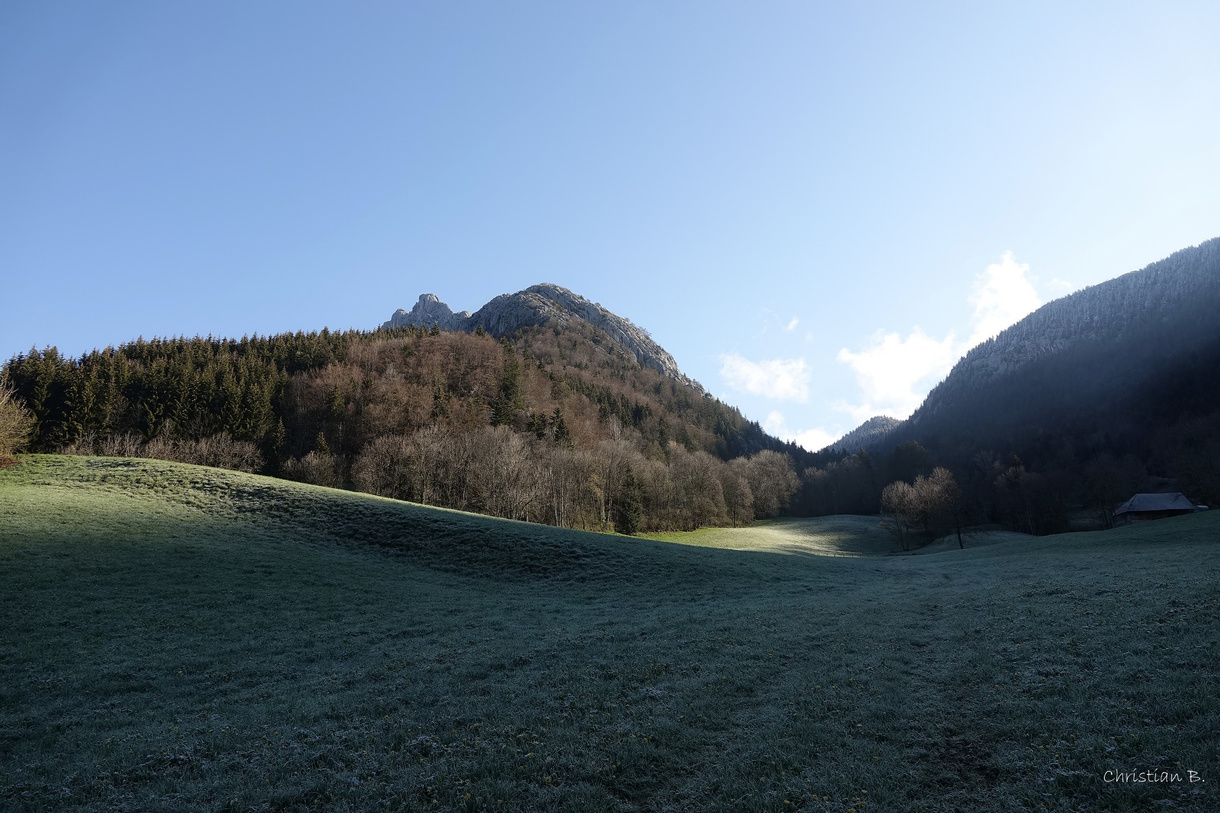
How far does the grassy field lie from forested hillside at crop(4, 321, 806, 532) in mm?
42541

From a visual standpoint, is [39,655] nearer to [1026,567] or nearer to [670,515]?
[1026,567]

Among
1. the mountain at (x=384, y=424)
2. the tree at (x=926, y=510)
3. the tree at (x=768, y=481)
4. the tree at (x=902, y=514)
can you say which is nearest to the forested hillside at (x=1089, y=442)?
the tree at (x=768, y=481)

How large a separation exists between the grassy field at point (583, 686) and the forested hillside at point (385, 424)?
42541mm

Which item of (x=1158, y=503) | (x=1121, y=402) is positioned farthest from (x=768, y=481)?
(x=1121, y=402)

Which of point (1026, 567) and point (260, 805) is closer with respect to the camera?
point (260, 805)

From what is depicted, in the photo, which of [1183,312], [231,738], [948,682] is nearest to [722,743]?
[948,682]

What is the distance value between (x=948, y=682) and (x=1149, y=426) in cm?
19680

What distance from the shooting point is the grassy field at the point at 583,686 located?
320 inches

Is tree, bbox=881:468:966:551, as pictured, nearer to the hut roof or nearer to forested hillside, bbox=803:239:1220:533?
forested hillside, bbox=803:239:1220:533

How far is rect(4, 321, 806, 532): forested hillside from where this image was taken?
73375 mm

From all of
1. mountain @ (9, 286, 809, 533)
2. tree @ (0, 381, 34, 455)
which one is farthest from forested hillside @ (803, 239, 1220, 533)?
tree @ (0, 381, 34, 455)

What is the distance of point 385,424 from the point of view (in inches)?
3322

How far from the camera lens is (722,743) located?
9.73 metres

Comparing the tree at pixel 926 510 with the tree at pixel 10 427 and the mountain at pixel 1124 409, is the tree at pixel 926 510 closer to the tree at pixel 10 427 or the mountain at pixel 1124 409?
the mountain at pixel 1124 409
